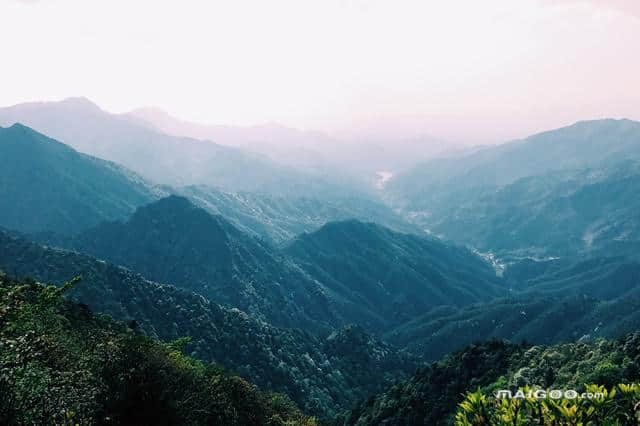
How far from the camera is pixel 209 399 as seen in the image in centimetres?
5475

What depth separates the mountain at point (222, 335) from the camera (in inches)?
6191

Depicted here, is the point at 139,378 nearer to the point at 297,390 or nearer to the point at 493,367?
the point at 493,367

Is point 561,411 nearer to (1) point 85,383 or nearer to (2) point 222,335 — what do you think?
(1) point 85,383

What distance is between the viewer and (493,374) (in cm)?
10519

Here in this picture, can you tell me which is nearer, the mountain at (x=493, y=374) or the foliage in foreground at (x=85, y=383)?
the foliage in foreground at (x=85, y=383)

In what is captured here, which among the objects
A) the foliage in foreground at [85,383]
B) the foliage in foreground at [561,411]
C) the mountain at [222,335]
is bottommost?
the mountain at [222,335]

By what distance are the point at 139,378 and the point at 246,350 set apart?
Answer: 12909 centimetres

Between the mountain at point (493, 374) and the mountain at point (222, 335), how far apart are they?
3607 cm

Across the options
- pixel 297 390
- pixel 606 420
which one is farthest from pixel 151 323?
pixel 606 420

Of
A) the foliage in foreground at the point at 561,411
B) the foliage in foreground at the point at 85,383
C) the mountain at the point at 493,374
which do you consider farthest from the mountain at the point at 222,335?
the foliage in foreground at the point at 561,411

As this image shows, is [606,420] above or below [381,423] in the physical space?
above

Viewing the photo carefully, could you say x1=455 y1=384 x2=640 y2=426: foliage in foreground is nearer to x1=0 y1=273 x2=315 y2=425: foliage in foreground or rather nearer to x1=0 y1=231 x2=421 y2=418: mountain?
x1=0 y1=273 x2=315 y2=425: foliage in foreground

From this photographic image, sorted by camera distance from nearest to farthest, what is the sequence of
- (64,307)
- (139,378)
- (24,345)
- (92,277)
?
(24,345) < (139,378) < (64,307) < (92,277)

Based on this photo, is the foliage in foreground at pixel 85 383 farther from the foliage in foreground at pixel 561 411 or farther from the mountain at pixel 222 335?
the mountain at pixel 222 335
